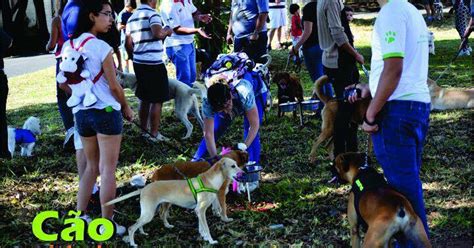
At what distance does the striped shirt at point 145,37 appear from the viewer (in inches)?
264

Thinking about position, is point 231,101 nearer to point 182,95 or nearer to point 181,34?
point 182,95

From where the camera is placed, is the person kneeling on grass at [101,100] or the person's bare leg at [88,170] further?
the person's bare leg at [88,170]

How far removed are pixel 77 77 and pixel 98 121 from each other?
0.34m

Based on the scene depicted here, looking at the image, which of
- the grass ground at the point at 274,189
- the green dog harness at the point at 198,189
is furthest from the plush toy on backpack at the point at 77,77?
the grass ground at the point at 274,189

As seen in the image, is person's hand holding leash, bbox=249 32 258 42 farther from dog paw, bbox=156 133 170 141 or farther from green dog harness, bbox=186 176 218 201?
green dog harness, bbox=186 176 218 201

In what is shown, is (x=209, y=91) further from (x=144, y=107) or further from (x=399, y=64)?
(x=144, y=107)

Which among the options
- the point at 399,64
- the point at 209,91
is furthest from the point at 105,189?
the point at 399,64

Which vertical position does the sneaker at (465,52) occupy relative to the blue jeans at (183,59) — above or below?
below

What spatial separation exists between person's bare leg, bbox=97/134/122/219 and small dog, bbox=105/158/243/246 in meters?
0.09

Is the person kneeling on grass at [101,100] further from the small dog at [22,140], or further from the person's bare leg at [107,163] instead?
the small dog at [22,140]

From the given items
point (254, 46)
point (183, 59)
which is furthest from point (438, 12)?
point (183, 59)

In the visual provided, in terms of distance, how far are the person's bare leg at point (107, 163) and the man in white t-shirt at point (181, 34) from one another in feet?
12.4

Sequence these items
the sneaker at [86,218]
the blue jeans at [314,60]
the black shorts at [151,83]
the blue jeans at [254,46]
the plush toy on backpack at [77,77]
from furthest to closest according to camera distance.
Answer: the blue jeans at [254,46]
the blue jeans at [314,60]
the black shorts at [151,83]
the sneaker at [86,218]
the plush toy on backpack at [77,77]

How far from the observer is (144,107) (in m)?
7.18
